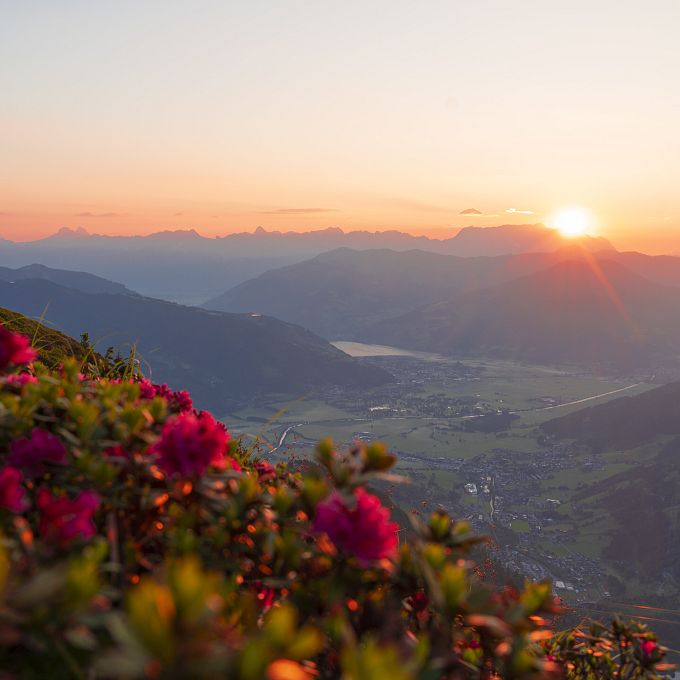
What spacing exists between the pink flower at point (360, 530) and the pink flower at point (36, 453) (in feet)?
4.47

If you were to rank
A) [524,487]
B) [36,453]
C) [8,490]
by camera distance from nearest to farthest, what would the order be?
[8,490], [36,453], [524,487]

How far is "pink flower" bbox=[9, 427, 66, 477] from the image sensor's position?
9.00 feet

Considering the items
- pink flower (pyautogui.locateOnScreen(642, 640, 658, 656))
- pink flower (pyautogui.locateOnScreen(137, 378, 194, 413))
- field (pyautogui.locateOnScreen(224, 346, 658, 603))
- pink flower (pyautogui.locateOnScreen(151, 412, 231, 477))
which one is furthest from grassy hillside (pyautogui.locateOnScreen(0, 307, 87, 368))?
field (pyautogui.locateOnScreen(224, 346, 658, 603))

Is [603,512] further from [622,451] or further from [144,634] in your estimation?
[144,634]

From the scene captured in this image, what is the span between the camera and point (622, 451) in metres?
161

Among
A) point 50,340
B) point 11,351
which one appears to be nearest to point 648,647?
point 11,351

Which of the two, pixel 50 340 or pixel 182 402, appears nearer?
pixel 182 402

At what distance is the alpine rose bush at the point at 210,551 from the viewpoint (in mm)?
1856

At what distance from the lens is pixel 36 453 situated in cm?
275

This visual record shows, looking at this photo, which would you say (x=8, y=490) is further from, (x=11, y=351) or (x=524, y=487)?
(x=524, y=487)

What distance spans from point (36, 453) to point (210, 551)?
3.22 ft

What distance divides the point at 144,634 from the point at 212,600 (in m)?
0.17

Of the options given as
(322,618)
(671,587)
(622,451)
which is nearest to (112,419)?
(322,618)

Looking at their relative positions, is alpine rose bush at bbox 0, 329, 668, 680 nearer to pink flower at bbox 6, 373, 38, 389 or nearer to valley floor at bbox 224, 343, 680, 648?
pink flower at bbox 6, 373, 38, 389
